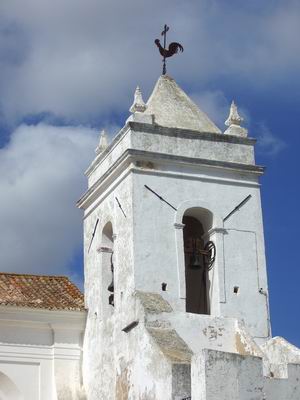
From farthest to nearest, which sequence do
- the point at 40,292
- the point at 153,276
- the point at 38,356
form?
the point at 40,292
the point at 38,356
the point at 153,276

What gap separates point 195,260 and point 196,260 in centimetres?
2

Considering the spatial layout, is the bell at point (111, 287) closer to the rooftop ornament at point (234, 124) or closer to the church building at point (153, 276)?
the church building at point (153, 276)

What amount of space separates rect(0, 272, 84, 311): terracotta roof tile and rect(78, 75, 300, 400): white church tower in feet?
1.73

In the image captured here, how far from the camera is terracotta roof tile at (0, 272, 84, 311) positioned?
19.6 meters

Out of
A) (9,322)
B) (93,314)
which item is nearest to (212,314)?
(93,314)

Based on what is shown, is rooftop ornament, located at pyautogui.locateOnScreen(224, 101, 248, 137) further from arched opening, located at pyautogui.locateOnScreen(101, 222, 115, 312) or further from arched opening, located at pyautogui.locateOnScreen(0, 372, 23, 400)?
arched opening, located at pyautogui.locateOnScreen(0, 372, 23, 400)

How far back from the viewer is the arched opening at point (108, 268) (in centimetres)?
1912

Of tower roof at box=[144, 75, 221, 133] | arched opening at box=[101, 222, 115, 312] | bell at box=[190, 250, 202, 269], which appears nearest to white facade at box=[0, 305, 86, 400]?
arched opening at box=[101, 222, 115, 312]

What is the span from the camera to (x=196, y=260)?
18734mm

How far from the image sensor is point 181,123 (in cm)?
1927

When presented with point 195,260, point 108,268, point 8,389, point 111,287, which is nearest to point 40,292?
point 108,268

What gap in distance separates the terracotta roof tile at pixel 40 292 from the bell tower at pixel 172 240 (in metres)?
0.56

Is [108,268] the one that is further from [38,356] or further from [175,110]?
[175,110]

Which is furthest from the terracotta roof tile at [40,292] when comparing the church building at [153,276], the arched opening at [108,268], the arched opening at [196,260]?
the arched opening at [196,260]
